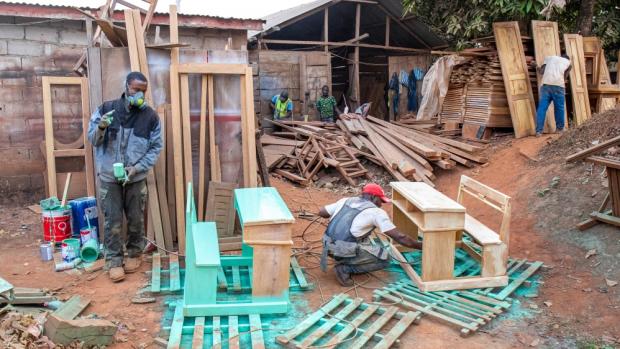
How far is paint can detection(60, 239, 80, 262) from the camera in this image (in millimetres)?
6316

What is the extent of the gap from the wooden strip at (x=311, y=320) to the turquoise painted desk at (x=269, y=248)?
1.24ft

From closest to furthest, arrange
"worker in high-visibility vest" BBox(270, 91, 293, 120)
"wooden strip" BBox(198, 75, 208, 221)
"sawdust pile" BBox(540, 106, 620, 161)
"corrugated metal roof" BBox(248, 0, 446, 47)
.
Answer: "wooden strip" BBox(198, 75, 208, 221) → "sawdust pile" BBox(540, 106, 620, 161) → "worker in high-visibility vest" BBox(270, 91, 293, 120) → "corrugated metal roof" BBox(248, 0, 446, 47)

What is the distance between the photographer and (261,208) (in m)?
5.33

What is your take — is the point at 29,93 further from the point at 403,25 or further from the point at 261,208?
the point at 403,25

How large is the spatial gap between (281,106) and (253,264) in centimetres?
971

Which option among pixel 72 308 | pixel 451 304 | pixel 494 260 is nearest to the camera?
pixel 72 308

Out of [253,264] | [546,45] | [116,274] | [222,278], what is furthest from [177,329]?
[546,45]

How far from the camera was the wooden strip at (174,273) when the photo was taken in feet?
18.1

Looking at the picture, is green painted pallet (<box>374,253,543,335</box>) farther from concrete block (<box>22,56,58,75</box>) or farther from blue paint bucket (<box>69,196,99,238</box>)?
concrete block (<box>22,56,58,75</box>)

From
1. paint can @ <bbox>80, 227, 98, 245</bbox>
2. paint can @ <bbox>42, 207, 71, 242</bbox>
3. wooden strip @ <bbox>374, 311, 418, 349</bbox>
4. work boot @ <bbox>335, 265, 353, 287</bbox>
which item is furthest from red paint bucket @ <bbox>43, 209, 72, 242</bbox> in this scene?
wooden strip @ <bbox>374, 311, 418, 349</bbox>

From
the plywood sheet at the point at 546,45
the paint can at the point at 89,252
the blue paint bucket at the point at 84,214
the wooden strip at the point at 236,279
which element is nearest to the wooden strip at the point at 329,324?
the wooden strip at the point at 236,279

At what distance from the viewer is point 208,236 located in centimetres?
505

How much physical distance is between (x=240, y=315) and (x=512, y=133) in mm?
8775

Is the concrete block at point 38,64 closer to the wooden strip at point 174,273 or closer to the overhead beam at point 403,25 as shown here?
the wooden strip at point 174,273
